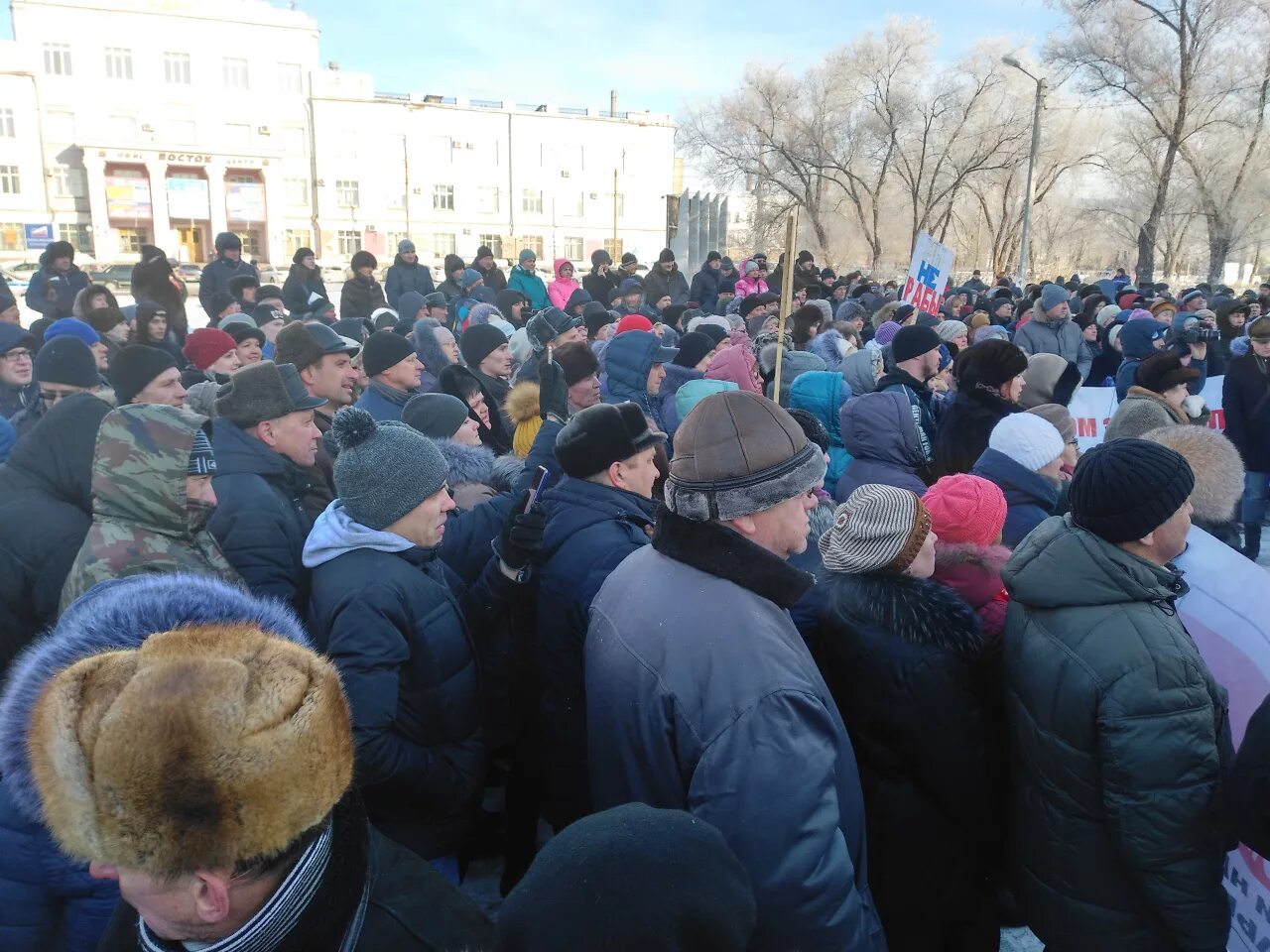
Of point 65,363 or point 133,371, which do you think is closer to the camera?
point 133,371

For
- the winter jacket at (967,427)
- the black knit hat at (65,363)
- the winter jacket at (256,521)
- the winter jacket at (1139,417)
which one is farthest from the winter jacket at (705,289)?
the winter jacket at (256,521)

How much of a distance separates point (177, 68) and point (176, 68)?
0.07 metres

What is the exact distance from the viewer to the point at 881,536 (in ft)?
7.20

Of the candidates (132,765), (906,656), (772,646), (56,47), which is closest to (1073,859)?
(906,656)

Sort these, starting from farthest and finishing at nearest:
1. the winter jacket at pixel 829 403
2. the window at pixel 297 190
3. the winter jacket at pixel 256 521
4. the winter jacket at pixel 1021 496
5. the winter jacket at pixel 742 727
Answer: the window at pixel 297 190
the winter jacket at pixel 829 403
the winter jacket at pixel 1021 496
the winter jacket at pixel 256 521
the winter jacket at pixel 742 727

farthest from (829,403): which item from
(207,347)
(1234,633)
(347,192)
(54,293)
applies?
(347,192)

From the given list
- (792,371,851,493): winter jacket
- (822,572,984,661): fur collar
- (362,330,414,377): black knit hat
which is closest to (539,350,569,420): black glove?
(362,330,414,377): black knit hat

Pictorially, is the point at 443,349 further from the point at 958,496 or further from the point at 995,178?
the point at 995,178

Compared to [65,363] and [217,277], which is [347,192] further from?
[65,363]

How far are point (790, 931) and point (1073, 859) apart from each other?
91 cm

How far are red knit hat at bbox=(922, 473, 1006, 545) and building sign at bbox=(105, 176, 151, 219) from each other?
6331 centimetres

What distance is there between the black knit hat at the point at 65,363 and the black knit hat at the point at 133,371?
0.08 metres

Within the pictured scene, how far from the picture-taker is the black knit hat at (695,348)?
600 centimetres

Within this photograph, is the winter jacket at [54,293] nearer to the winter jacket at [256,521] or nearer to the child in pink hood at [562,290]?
the child in pink hood at [562,290]
